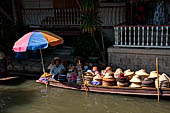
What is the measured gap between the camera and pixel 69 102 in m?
8.76

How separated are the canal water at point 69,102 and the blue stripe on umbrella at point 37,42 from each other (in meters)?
1.96

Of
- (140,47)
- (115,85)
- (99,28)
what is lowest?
(115,85)

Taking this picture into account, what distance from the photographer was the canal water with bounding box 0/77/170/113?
8.10 metres

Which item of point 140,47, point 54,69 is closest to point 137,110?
point 140,47

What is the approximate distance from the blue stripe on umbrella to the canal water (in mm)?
Result: 1958

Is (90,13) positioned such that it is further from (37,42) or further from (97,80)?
(97,80)

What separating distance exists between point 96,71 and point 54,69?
183 cm

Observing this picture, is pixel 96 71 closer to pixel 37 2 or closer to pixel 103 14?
→ pixel 103 14

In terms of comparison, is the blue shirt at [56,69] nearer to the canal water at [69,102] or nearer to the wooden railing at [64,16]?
the canal water at [69,102]

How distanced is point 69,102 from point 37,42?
253 centimetres

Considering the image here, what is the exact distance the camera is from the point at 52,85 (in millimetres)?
10188

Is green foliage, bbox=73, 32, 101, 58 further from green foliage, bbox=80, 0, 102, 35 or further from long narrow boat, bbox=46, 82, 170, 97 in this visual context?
long narrow boat, bbox=46, 82, 170, 97

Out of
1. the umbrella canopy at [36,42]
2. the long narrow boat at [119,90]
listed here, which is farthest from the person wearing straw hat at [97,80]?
the umbrella canopy at [36,42]

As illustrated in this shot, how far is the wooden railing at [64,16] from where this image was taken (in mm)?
12750
